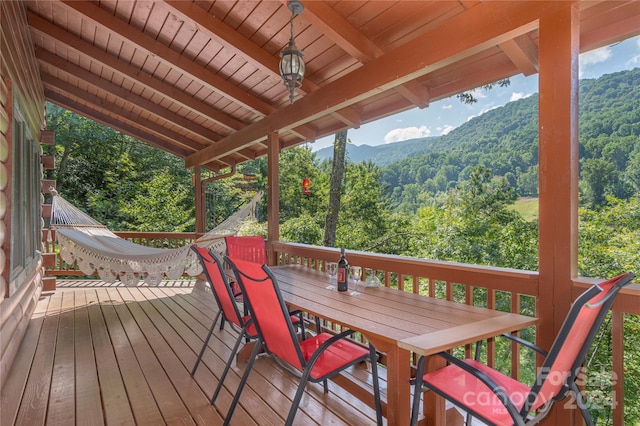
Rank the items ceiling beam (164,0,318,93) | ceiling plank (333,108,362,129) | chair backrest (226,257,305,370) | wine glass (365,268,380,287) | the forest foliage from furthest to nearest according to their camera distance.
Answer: the forest foliage → ceiling plank (333,108,362,129) → ceiling beam (164,0,318,93) → wine glass (365,268,380,287) → chair backrest (226,257,305,370)

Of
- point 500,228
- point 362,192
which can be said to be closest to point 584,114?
point 500,228

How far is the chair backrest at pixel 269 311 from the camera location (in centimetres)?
163

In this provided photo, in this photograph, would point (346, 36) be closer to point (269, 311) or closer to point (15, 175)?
point (269, 311)

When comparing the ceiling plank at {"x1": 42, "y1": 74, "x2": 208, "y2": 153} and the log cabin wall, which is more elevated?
the ceiling plank at {"x1": 42, "y1": 74, "x2": 208, "y2": 153}

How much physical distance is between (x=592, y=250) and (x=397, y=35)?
7097mm

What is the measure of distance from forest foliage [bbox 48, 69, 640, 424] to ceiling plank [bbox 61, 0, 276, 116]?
5.26 m

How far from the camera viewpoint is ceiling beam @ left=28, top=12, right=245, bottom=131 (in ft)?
11.5

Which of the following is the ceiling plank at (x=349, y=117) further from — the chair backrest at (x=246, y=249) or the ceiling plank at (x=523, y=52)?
the ceiling plank at (x=523, y=52)

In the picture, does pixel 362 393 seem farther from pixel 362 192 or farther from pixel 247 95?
pixel 362 192

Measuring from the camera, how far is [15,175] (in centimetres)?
305

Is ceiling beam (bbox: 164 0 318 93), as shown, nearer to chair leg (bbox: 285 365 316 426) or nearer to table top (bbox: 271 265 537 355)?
table top (bbox: 271 265 537 355)

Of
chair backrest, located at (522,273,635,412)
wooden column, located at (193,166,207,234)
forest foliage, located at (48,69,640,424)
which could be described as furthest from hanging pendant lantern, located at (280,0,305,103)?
forest foliage, located at (48,69,640,424)

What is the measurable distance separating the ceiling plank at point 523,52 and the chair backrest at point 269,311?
6.10 ft

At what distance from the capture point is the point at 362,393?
6.28ft
